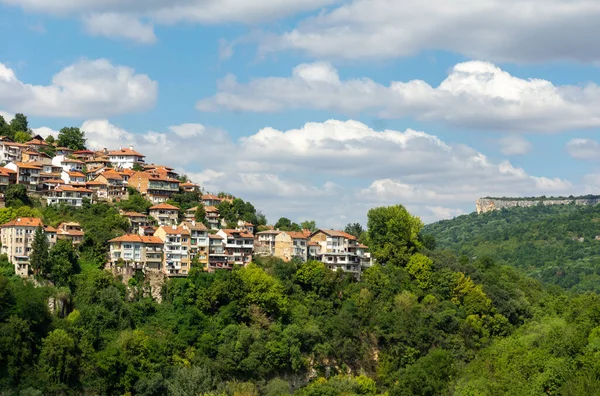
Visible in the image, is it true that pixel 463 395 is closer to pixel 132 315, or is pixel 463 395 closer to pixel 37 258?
pixel 132 315

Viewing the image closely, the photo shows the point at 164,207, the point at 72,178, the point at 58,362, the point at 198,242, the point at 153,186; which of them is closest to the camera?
the point at 58,362

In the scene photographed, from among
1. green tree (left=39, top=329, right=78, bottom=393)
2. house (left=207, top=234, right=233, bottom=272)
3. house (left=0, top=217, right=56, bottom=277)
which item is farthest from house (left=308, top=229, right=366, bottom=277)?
green tree (left=39, top=329, right=78, bottom=393)

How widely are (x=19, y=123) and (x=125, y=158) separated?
61.4ft

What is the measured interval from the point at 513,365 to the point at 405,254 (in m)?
32.0

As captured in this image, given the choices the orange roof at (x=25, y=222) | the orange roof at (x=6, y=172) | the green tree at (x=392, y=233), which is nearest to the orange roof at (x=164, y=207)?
the orange roof at (x=6, y=172)

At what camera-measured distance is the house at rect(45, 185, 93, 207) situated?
9362 cm

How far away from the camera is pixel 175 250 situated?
289 feet

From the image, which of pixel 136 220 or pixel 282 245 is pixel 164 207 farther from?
pixel 282 245

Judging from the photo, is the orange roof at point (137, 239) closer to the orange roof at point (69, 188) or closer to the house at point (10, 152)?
the orange roof at point (69, 188)

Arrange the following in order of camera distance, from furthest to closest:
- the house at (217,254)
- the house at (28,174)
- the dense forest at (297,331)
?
the house at (28,174) < the house at (217,254) < the dense forest at (297,331)

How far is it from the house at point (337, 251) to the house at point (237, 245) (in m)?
8.43

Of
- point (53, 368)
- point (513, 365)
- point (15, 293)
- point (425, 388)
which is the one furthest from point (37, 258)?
point (513, 365)

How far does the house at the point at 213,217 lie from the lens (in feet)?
328

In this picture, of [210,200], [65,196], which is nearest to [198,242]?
[65,196]
